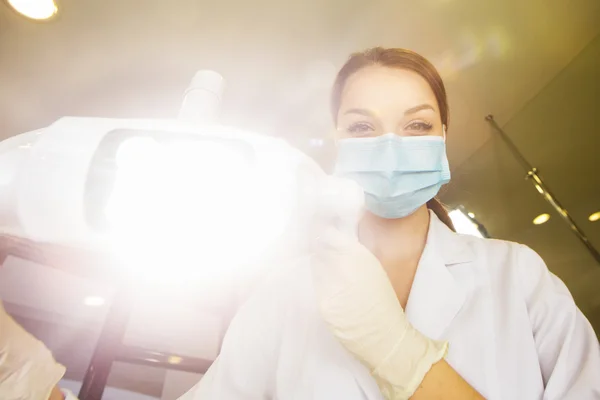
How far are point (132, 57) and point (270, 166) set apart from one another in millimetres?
1571

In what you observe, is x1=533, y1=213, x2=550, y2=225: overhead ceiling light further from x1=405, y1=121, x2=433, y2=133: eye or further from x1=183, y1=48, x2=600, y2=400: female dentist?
x1=405, y1=121, x2=433, y2=133: eye

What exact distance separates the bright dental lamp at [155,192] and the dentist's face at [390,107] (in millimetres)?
544

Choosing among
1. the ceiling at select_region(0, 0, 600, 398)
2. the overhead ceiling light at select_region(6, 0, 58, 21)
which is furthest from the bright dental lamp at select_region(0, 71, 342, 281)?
the overhead ceiling light at select_region(6, 0, 58, 21)

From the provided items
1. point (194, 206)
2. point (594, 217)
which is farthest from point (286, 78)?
point (594, 217)

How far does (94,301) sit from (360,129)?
2.12 m

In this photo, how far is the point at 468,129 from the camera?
2.13 metres

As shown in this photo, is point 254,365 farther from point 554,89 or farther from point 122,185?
point 554,89

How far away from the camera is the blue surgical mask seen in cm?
83

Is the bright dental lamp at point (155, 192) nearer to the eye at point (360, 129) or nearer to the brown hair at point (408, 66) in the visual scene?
the eye at point (360, 129)

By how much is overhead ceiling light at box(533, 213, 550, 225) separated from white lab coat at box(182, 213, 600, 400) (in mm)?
1766

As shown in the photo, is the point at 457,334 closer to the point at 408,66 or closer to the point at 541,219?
the point at 408,66

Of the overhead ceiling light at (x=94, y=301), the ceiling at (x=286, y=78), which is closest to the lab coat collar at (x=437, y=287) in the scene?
the ceiling at (x=286, y=78)

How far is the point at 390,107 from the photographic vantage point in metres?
0.90

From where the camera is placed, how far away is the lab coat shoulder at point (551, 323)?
0.60 metres
